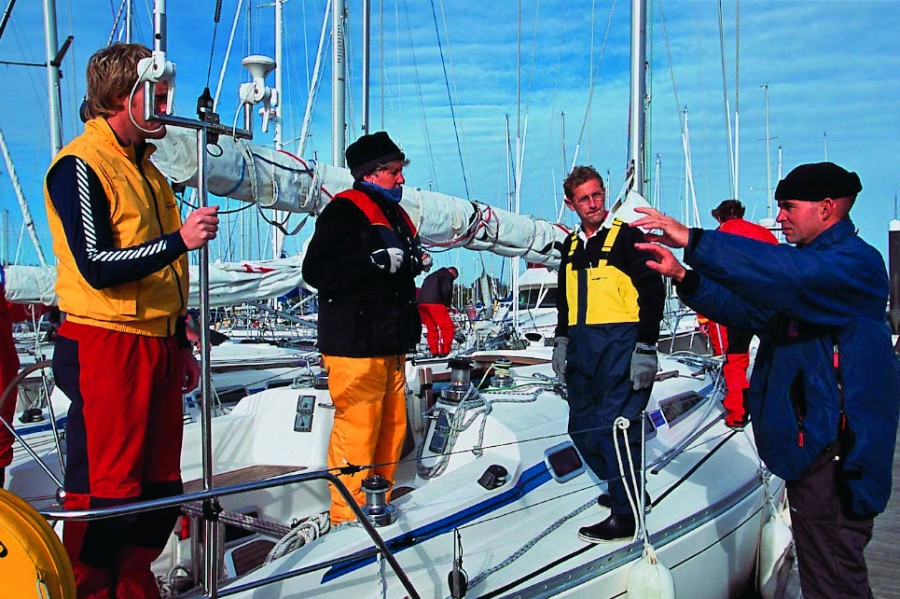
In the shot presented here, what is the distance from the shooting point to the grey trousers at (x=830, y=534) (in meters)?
2.13

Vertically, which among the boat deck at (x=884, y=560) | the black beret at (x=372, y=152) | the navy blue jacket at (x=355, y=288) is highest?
the black beret at (x=372, y=152)

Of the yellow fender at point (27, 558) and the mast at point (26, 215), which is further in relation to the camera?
the mast at point (26, 215)

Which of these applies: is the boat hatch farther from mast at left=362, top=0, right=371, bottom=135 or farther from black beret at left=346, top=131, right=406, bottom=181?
mast at left=362, top=0, right=371, bottom=135

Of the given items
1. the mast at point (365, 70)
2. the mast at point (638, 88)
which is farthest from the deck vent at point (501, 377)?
the mast at point (365, 70)

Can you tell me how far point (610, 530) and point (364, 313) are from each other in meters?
1.31

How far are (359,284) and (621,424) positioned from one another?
3.83 feet

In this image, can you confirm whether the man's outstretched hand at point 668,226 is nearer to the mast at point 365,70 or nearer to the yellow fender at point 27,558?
the yellow fender at point 27,558

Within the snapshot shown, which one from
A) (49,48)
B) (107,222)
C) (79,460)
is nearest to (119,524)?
(79,460)

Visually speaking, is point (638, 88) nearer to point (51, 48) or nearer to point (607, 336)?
point (607, 336)

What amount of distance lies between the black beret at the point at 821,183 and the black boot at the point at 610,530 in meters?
1.42

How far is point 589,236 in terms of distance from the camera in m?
3.07

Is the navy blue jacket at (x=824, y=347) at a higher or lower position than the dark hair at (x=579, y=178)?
lower

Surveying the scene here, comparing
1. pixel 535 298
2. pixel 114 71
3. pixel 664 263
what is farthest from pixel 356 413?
pixel 535 298

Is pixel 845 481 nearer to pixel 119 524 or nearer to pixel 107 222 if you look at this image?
pixel 119 524
